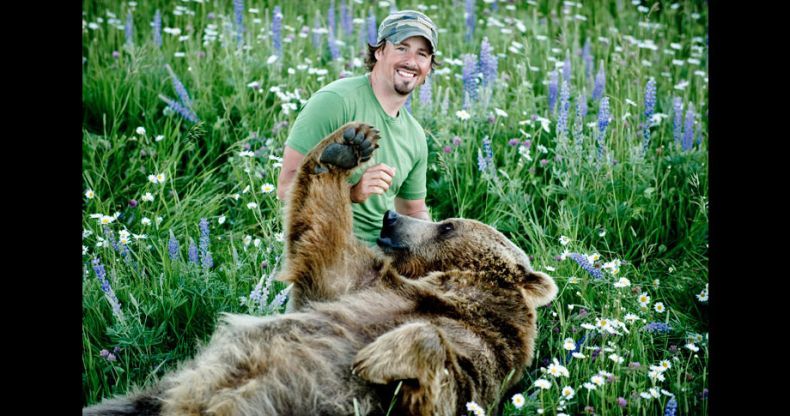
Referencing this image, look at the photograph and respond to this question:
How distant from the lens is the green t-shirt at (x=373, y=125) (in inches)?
164

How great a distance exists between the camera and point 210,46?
255 inches

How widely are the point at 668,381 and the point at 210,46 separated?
166 inches

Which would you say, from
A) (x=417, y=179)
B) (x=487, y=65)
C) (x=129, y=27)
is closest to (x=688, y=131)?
(x=487, y=65)

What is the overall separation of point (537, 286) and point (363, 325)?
926mm

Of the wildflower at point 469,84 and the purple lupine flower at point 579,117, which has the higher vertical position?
the wildflower at point 469,84

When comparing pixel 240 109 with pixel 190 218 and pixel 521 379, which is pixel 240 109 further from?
pixel 521 379

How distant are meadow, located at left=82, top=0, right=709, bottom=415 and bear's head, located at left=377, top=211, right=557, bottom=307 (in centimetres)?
32

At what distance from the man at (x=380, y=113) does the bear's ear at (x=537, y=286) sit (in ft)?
2.59

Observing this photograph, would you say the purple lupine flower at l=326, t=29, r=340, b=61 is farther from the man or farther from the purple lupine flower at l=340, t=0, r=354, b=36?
the man

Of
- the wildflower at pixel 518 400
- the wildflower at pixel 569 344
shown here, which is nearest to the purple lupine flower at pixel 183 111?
the wildflower at pixel 569 344

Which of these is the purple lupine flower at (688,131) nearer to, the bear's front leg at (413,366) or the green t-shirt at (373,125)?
the green t-shirt at (373,125)

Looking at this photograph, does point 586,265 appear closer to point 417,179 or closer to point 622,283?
point 622,283

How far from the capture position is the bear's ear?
4.00m

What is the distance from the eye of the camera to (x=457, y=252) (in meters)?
4.12
